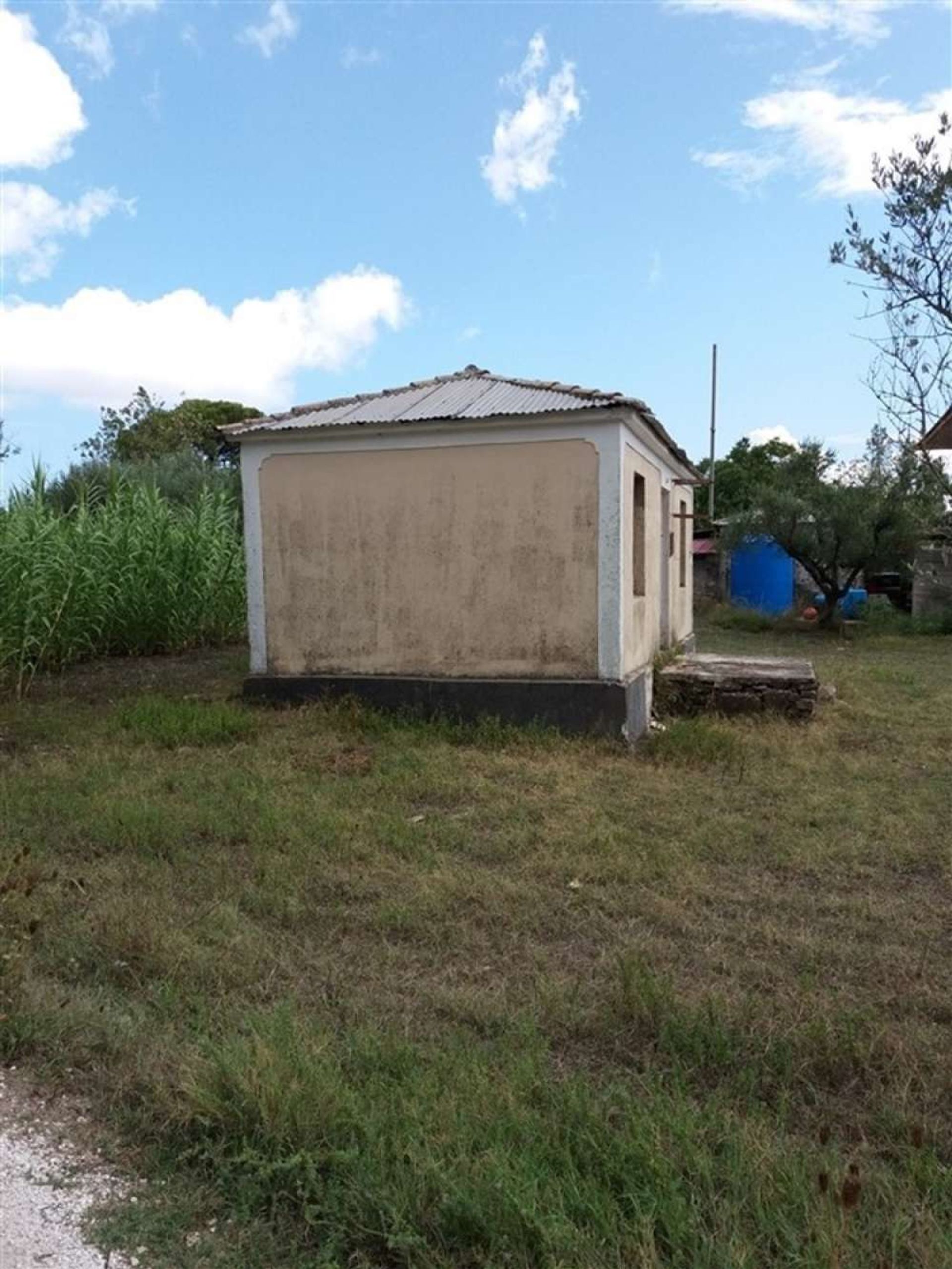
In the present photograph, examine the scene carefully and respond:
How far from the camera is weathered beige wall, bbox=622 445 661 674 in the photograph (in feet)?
27.4

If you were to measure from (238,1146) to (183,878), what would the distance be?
7.77ft

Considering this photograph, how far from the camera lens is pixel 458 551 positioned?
8.64 meters

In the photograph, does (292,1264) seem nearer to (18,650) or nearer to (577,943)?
(577,943)

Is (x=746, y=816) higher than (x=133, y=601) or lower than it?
lower

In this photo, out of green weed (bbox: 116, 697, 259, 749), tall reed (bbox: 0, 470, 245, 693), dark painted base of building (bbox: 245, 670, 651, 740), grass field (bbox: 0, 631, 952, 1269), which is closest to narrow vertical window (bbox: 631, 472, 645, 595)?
dark painted base of building (bbox: 245, 670, 651, 740)

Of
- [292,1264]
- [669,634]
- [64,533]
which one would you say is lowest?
[292,1264]

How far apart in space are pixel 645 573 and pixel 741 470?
27.4 metres

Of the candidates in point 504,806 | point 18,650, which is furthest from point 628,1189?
point 18,650

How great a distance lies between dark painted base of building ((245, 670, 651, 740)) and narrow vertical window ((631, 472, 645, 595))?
93cm

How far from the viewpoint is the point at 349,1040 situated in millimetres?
3150

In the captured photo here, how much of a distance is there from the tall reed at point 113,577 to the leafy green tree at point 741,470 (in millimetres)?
18658

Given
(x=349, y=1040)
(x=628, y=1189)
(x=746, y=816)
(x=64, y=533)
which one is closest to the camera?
(x=628, y=1189)

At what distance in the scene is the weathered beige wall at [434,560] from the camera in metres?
8.29

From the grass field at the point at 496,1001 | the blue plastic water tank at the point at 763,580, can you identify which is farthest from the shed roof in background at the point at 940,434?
the blue plastic water tank at the point at 763,580
